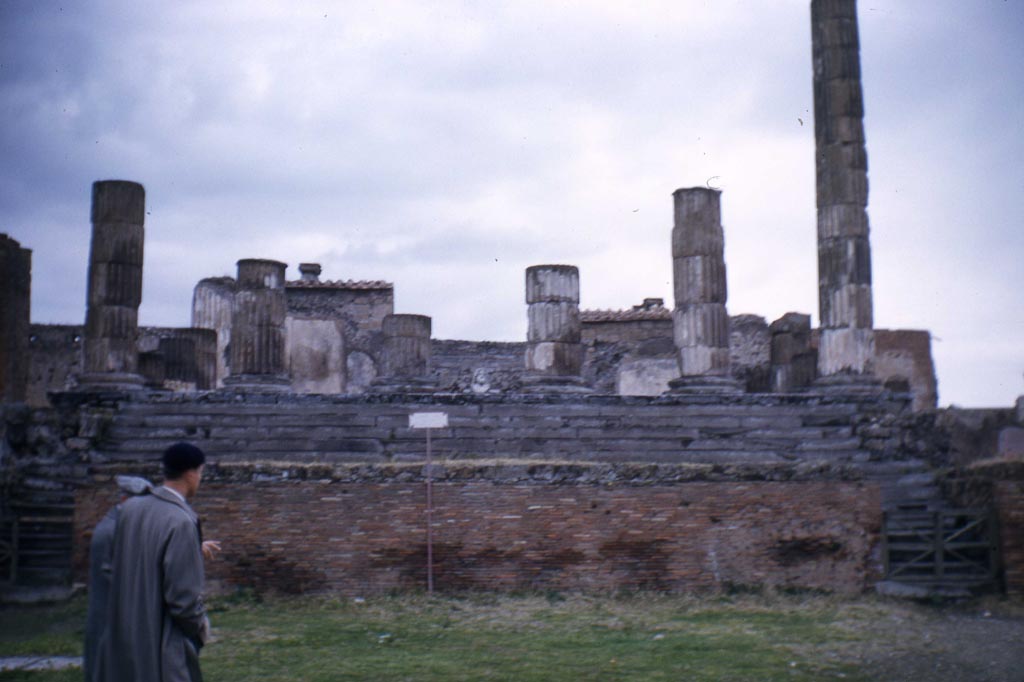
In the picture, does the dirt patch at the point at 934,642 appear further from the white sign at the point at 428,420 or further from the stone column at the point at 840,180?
the stone column at the point at 840,180

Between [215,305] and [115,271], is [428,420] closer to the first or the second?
[115,271]

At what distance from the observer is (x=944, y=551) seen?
34.1 ft

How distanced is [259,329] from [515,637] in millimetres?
8833

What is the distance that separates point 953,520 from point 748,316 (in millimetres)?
16013

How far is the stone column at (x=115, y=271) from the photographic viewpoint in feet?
46.6

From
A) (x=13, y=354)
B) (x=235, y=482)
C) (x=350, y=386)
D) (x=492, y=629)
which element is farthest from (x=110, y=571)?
(x=350, y=386)

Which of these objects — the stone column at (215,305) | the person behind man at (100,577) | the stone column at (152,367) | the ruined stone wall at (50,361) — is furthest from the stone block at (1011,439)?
the ruined stone wall at (50,361)

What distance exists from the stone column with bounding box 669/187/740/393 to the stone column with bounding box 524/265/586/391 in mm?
1509

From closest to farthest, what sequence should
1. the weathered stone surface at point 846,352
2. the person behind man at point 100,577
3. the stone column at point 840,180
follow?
the person behind man at point 100,577 → the weathered stone surface at point 846,352 → the stone column at point 840,180

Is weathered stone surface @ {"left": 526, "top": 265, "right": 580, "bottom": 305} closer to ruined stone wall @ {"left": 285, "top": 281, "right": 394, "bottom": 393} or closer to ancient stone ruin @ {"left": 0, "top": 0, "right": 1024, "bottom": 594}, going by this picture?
ancient stone ruin @ {"left": 0, "top": 0, "right": 1024, "bottom": 594}

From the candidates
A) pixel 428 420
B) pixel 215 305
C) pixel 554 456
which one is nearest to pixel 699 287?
A: pixel 554 456

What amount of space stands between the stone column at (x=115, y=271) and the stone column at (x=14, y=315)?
5.00 meters

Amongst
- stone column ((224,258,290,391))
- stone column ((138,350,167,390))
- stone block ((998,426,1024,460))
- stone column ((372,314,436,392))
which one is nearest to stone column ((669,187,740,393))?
stone column ((372,314,436,392))

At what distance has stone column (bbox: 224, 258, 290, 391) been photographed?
15.3m
